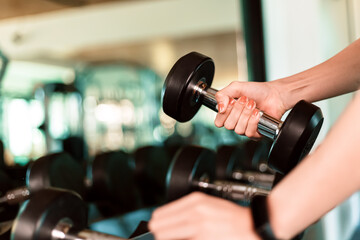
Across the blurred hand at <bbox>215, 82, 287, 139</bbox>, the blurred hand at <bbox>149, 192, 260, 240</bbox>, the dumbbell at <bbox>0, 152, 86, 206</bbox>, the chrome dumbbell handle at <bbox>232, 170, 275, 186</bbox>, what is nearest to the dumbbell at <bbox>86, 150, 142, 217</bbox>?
the dumbbell at <bbox>0, 152, 86, 206</bbox>

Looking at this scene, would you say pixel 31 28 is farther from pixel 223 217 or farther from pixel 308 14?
pixel 223 217

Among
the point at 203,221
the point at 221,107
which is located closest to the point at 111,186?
the point at 221,107

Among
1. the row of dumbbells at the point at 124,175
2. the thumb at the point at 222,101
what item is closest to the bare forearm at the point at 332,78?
the thumb at the point at 222,101

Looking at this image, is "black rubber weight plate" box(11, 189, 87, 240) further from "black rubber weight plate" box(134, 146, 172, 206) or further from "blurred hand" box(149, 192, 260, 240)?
"black rubber weight plate" box(134, 146, 172, 206)

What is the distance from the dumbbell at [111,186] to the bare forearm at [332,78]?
72cm

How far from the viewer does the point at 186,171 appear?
877 mm

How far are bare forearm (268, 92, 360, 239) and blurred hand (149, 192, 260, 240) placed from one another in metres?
0.04

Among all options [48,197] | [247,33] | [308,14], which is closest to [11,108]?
[247,33]

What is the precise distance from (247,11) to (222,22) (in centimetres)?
370

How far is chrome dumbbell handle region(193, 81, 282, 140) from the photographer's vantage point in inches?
28.7

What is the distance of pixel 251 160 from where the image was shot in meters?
1.62

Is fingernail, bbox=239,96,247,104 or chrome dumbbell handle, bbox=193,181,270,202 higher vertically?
fingernail, bbox=239,96,247,104

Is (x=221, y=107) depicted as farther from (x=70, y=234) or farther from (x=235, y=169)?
(x=235, y=169)

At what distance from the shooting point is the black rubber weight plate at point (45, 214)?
1.77 feet
